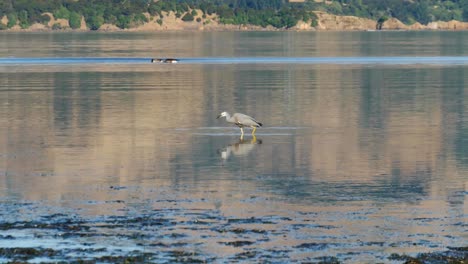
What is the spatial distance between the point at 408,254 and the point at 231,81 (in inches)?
1698

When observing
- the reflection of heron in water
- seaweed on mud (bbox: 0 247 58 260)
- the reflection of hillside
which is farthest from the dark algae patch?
the reflection of heron in water

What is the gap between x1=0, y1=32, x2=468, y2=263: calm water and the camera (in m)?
18.3

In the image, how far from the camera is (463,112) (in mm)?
39594

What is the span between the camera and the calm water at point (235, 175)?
60.0 ft

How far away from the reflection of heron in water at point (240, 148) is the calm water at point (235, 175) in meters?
0.08

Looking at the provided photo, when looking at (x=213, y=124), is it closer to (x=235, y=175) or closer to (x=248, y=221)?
(x=235, y=175)

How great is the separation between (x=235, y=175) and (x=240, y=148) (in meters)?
4.82

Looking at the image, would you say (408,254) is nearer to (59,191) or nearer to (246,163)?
(59,191)

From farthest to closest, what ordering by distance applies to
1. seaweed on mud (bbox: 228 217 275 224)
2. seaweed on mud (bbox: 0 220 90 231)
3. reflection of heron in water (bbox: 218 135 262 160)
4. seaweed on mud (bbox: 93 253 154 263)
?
reflection of heron in water (bbox: 218 135 262 160) → seaweed on mud (bbox: 228 217 275 224) → seaweed on mud (bbox: 0 220 90 231) → seaweed on mud (bbox: 93 253 154 263)

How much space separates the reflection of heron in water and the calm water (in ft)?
0.26

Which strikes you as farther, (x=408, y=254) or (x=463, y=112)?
(x=463, y=112)

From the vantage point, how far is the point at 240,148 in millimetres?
29953

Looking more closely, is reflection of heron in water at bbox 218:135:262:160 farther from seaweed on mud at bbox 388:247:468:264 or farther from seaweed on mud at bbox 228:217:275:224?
seaweed on mud at bbox 388:247:468:264

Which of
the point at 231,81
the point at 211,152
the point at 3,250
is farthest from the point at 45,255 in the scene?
the point at 231,81
